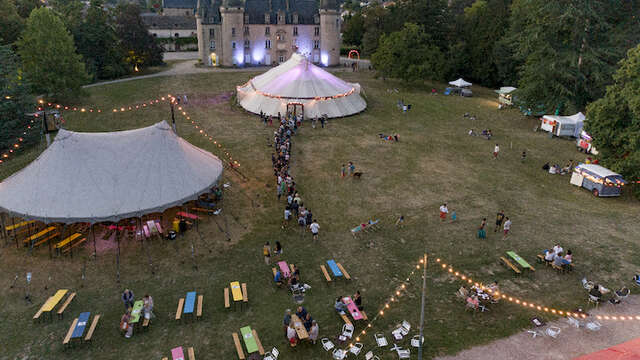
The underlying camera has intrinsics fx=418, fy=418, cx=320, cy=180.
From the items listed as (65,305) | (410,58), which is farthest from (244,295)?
(410,58)

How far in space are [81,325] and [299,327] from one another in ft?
25.6

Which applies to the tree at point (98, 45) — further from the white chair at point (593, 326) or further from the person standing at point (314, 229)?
the white chair at point (593, 326)

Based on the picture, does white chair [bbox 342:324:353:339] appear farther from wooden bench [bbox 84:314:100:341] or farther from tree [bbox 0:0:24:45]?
tree [bbox 0:0:24:45]

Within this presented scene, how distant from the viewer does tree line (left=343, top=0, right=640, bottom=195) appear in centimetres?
2791

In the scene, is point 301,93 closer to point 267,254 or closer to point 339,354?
point 267,254

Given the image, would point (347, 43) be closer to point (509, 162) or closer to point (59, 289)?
point (509, 162)

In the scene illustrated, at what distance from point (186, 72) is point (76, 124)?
28.0m

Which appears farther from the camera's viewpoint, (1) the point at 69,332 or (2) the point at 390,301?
(2) the point at 390,301

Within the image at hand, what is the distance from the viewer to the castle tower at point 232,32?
66.4 metres

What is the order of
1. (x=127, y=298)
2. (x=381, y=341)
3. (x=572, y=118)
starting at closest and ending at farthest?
(x=381, y=341) < (x=127, y=298) < (x=572, y=118)

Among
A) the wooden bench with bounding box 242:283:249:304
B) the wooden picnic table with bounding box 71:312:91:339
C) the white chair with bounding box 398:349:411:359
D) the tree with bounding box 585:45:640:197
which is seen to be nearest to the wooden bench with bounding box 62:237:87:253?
the wooden picnic table with bounding box 71:312:91:339

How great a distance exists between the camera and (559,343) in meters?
15.0

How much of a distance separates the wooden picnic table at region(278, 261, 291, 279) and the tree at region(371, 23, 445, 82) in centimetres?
4093

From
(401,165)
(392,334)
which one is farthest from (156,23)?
(392,334)
